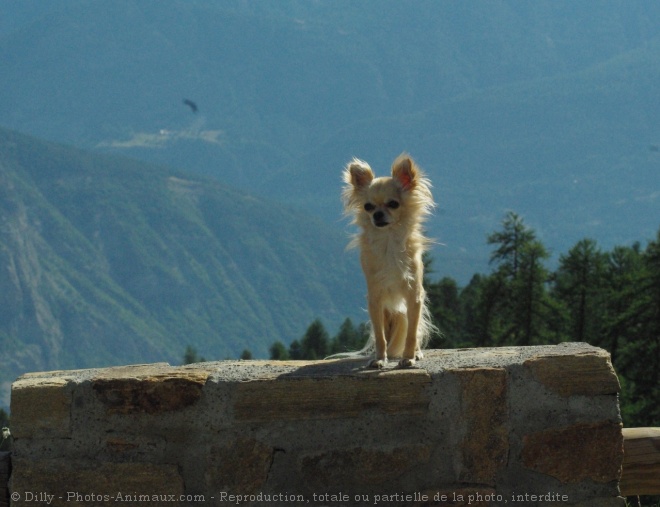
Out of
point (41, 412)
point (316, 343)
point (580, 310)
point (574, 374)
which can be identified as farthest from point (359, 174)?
point (316, 343)

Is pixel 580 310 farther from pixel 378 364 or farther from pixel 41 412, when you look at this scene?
pixel 41 412

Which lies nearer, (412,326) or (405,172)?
(412,326)

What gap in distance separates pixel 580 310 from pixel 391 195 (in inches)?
664

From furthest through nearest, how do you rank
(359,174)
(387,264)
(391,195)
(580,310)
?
(580,310)
(359,174)
(391,195)
(387,264)

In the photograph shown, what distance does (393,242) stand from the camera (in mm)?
6223

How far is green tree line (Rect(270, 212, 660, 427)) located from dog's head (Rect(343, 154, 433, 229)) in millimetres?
13802

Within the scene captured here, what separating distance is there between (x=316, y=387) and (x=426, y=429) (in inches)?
21.6

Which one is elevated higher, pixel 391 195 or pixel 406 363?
pixel 391 195

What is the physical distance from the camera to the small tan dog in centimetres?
621

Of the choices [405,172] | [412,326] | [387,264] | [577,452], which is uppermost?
[405,172]

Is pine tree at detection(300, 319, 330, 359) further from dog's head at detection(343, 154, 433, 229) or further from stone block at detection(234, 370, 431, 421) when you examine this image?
stone block at detection(234, 370, 431, 421)

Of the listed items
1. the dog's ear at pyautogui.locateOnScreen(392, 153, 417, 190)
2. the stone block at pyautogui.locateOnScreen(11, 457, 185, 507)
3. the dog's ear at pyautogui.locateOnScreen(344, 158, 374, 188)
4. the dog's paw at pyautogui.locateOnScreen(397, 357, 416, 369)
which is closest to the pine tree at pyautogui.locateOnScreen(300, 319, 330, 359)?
the dog's ear at pyautogui.locateOnScreen(344, 158, 374, 188)

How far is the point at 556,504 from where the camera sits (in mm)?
5176

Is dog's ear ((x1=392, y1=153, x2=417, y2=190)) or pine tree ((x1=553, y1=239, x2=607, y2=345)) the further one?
pine tree ((x1=553, y1=239, x2=607, y2=345))
